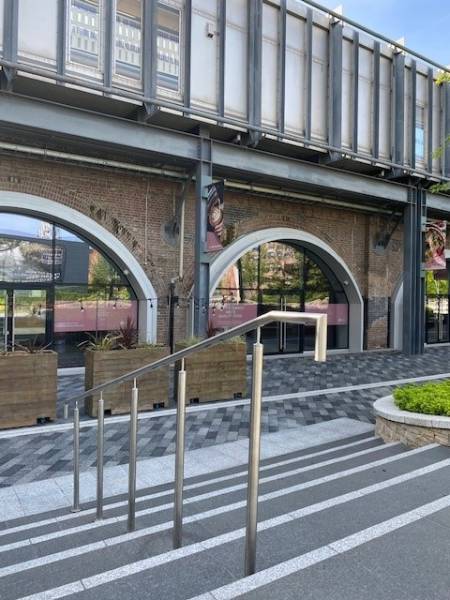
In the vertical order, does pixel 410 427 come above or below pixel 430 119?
below

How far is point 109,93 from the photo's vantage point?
28.6 feet

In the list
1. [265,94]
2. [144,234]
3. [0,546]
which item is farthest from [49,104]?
[0,546]

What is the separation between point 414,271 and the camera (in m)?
14.8

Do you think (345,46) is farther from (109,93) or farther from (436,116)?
(109,93)

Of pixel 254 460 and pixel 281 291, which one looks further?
pixel 281 291

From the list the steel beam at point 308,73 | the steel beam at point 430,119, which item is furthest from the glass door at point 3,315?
the steel beam at point 430,119

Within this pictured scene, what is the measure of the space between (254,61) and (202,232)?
396cm

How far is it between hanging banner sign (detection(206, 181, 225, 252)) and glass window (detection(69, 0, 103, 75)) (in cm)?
311

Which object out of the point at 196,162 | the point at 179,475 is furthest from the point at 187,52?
the point at 179,475

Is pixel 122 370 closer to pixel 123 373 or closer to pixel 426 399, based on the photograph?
pixel 123 373

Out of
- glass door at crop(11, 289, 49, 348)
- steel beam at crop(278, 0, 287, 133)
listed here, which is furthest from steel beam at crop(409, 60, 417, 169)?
glass door at crop(11, 289, 49, 348)

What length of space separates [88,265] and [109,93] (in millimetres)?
3933

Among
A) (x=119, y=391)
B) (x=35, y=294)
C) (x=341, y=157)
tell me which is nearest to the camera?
(x=119, y=391)

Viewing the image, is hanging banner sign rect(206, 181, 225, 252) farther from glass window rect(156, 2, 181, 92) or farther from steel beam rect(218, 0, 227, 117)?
glass window rect(156, 2, 181, 92)
